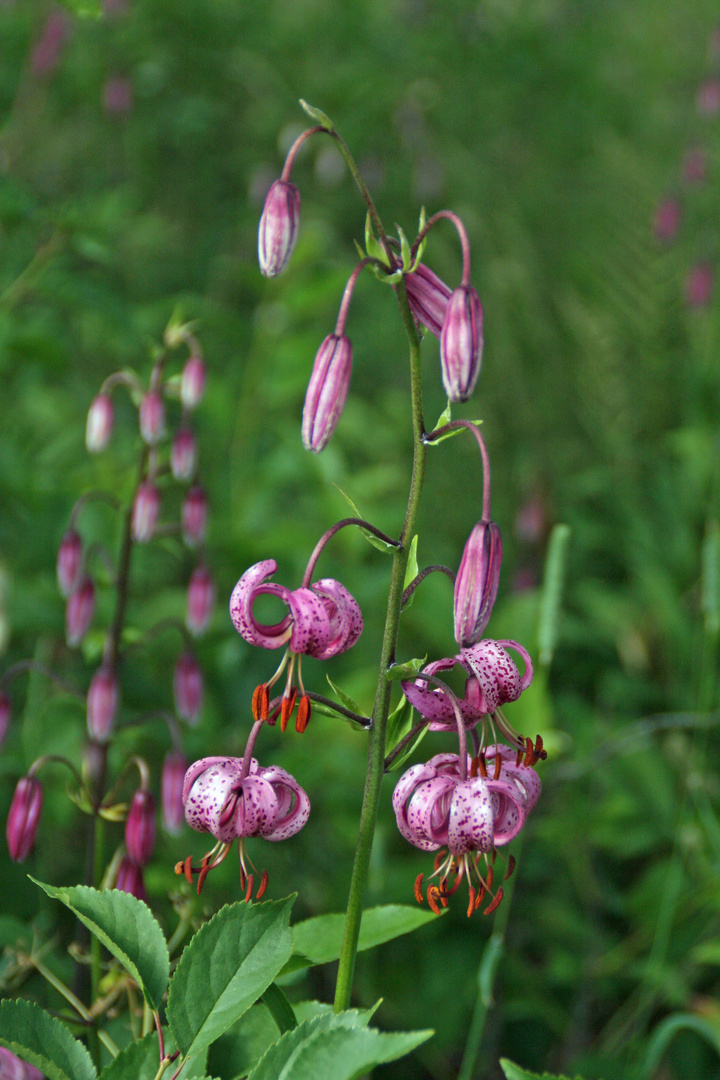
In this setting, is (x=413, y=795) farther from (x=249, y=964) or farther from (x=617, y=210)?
(x=617, y=210)

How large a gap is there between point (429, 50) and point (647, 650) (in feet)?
9.76

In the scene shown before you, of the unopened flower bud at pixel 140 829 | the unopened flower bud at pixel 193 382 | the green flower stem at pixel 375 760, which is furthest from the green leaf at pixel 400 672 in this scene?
the unopened flower bud at pixel 193 382

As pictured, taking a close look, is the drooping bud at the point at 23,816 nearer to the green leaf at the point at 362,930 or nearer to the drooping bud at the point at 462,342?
the green leaf at the point at 362,930

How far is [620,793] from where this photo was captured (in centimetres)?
162

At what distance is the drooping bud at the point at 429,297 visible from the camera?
2.00 feet

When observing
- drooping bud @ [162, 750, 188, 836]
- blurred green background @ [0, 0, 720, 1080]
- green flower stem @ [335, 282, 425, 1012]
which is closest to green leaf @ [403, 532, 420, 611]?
green flower stem @ [335, 282, 425, 1012]

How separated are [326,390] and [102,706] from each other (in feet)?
1.71

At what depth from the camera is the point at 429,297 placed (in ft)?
2.01

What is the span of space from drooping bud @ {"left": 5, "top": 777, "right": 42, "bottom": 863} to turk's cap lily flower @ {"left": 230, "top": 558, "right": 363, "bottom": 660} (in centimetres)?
35

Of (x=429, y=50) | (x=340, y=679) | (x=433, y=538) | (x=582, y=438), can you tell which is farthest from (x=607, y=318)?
(x=429, y=50)

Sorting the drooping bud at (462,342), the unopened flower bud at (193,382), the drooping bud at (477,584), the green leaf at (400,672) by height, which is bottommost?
the green leaf at (400,672)

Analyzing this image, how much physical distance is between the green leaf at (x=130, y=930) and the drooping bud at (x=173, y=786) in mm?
486

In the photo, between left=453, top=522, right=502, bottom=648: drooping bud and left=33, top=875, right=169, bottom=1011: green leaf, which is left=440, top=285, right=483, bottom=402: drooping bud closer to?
left=453, top=522, right=502, bottom=648: drooping bud

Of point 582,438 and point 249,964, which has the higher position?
point 582,438
